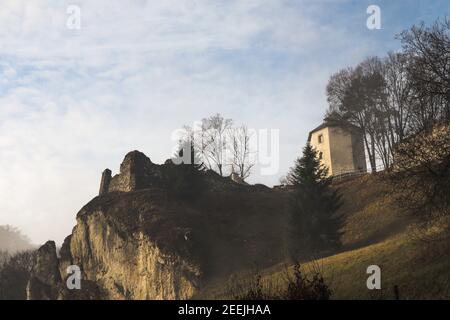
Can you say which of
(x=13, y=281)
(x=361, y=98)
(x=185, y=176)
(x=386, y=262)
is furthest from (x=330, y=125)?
(x=13, y=281)

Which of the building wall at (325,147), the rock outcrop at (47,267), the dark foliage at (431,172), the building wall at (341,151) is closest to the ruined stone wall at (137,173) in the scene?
the rock outcrop at (47,267)

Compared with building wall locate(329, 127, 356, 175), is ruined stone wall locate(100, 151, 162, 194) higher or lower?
lower

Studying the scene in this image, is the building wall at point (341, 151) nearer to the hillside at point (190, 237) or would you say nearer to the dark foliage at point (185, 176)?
the hillside at point (190, 237)

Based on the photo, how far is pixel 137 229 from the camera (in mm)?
35781

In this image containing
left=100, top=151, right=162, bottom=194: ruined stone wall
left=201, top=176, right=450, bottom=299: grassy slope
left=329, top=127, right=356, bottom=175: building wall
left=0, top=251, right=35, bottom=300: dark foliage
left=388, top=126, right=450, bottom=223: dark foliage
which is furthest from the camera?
left=0, top=251, right=35, bottom=300: dark foliage

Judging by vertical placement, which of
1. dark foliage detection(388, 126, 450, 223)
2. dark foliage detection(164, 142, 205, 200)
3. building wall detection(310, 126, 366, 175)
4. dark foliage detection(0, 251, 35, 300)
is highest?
building wall detection(310, 126, 366, 175)

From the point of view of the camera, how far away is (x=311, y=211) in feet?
95.9

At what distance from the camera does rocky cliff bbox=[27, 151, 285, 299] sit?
105ft

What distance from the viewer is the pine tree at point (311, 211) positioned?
28.2 meters

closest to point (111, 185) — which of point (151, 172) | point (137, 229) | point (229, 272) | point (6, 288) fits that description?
point (151, 172)

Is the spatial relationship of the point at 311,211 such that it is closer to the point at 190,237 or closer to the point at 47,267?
the point at 190,237

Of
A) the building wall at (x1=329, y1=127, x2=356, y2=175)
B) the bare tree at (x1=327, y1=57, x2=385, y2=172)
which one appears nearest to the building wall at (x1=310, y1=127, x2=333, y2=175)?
the building wall at (x1=329, y1=127, x2=356, y2=175)

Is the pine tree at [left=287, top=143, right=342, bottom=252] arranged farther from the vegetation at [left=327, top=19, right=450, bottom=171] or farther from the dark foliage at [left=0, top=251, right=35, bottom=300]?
the dark foliage at [left=0, top=251, right=35, bottom=300]

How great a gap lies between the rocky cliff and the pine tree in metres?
3.14
